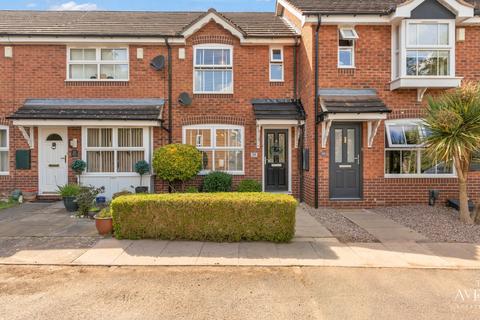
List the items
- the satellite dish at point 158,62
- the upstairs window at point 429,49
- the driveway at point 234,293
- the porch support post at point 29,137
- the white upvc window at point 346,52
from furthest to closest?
the satellite dish at point 158,62, the porch support post at point 29,137, the white upvc window at point 346,52, the upstairs window at point 429,49, the driveway at point 234,293

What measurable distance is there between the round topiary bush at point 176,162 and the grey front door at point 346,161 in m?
4.17

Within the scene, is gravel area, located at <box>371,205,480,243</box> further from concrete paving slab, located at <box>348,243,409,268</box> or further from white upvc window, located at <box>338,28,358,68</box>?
white upvc window, located at <box>338,28,358,68</box>

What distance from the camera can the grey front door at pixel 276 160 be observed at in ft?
34.3

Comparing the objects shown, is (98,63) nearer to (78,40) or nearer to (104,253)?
(78,40)

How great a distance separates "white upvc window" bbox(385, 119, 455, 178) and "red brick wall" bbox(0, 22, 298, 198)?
291 centimetres

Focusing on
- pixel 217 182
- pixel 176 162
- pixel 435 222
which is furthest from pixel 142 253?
pixel 435 222

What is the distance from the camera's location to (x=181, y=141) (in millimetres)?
10266

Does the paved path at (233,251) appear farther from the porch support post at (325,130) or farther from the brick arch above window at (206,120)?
the brick arch above window at (206,120)

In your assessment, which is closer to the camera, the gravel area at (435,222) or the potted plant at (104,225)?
the potted plant at (104,225)

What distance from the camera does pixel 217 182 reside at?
953 cm

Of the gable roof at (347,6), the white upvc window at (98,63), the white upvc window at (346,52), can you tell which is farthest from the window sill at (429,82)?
the white upvc window at (98,63)

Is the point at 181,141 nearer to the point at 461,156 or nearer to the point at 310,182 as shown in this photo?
the point at 310,182

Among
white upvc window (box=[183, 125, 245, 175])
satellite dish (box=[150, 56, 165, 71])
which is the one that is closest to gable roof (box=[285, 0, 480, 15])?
white upvc window (box=[183, 125, 245, 175])

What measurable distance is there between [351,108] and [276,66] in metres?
3.22
